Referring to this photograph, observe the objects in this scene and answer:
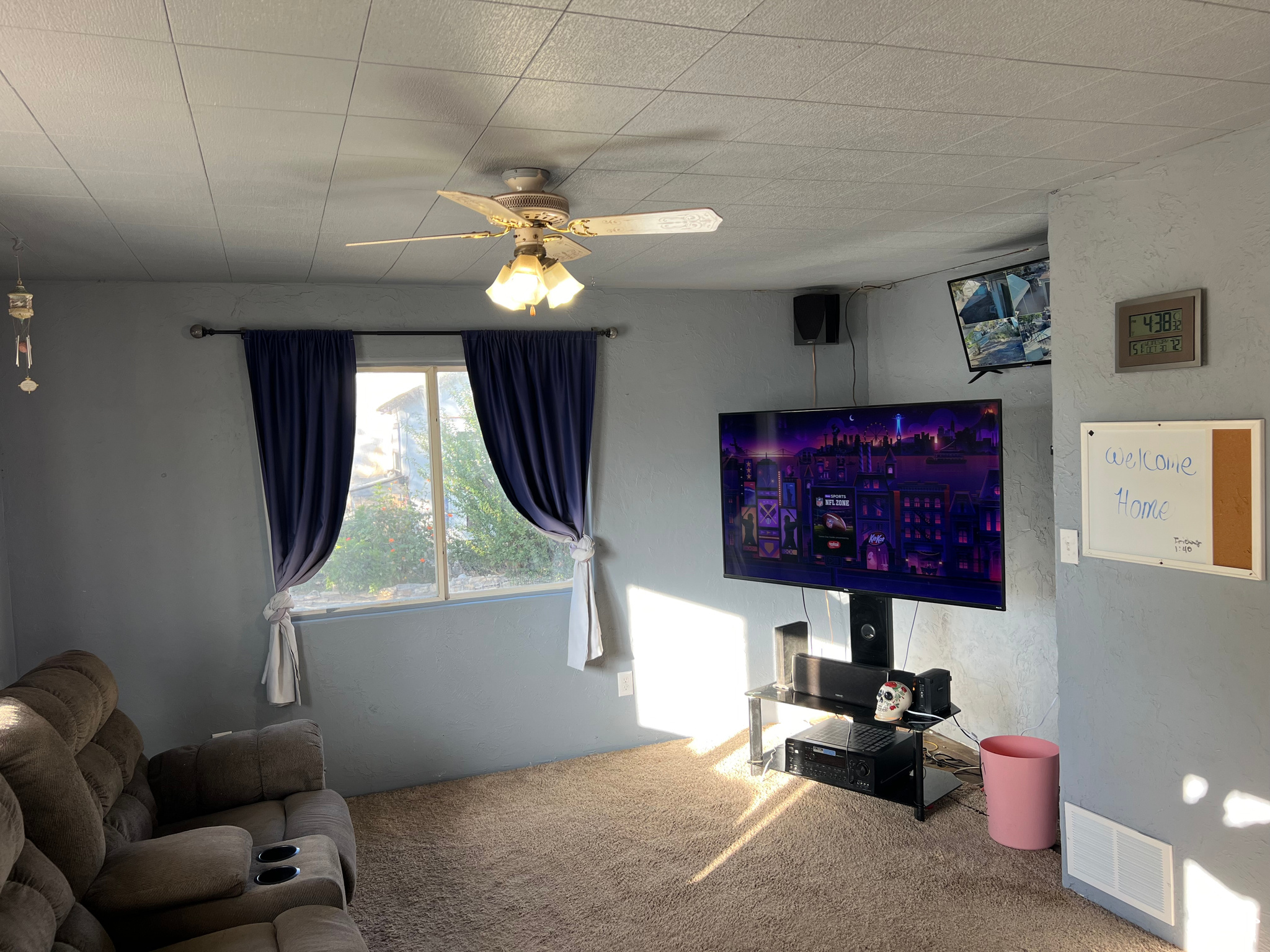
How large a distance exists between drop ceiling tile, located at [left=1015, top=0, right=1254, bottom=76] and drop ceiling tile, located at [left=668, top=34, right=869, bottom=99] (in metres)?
0.39

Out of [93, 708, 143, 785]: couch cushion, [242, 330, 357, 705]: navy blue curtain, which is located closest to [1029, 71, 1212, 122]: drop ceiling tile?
[242, 330, 357, 705]: navy blue curtain

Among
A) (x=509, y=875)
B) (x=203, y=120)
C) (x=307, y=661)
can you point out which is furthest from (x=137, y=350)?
(x=509, y=875)

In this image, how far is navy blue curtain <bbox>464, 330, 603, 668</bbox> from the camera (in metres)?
4.25

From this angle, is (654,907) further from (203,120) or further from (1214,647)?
(203,120)

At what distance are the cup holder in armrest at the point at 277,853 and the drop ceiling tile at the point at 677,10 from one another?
2.29m

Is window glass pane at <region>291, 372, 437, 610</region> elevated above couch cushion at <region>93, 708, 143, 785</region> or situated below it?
above

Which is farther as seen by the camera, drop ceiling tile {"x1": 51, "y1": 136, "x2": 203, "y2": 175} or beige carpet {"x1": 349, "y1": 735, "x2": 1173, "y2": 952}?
beige carpet {"x1": 349, "y1": 735, "x2": 1173, "y2": 952}

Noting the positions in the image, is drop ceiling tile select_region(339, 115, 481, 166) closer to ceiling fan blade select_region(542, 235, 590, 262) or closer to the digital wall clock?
ceiling fan blade select_region(542, 235, 590, 262)

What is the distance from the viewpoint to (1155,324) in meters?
2.62

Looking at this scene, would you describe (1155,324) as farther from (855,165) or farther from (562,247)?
(562,247)

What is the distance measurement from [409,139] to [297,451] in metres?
2.22

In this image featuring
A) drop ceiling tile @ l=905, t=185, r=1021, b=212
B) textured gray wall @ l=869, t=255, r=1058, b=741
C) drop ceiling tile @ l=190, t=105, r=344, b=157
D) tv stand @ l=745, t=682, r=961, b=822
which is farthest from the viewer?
textured gray wall @ l=869, t=255, r=1058, b=741

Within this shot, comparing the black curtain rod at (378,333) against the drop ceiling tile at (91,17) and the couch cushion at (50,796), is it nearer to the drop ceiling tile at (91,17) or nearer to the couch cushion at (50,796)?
the couch cushion at (50,796)

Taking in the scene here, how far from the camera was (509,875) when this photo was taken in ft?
10.8
